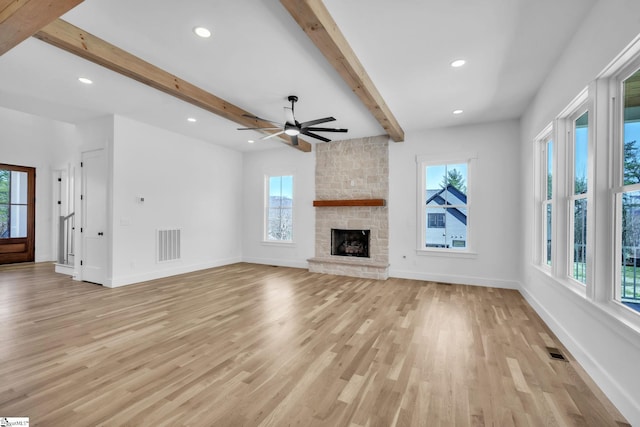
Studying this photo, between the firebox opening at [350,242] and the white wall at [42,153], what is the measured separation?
705 cm

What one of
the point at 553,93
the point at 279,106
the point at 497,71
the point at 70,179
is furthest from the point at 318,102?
the point at 70,179

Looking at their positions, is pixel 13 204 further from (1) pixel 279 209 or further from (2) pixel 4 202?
(1) pixel 279 209

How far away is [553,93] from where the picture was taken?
316 cm

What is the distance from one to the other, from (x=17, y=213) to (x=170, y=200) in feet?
15.9

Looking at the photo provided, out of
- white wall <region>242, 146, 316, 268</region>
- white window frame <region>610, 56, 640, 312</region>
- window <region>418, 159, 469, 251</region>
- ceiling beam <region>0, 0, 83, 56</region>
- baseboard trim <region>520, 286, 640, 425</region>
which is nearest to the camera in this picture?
baseboard trim <region>520, 286, 640, 425</region>

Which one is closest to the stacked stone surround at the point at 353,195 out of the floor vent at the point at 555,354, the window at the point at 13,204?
the floor vent at the point at 555,354

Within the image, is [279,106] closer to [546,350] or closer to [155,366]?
[155,366]

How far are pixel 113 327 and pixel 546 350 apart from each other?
4.40 meters

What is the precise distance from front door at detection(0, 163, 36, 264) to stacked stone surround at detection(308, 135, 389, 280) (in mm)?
7457

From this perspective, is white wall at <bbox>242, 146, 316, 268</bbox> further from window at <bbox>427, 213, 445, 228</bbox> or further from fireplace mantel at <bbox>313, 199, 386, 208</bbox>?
window at <bbox>427, 213, 445, 228</bbox>

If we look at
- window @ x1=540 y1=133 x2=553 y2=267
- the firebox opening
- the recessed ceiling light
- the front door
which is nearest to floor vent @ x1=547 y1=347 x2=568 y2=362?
window @ x1=540 y1=133 x2=553 y2=267

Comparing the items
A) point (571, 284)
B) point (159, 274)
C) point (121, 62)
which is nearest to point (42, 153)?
point (159, 274)

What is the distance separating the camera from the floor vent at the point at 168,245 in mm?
5625

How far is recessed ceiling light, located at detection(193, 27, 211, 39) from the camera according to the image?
8.39 feet
